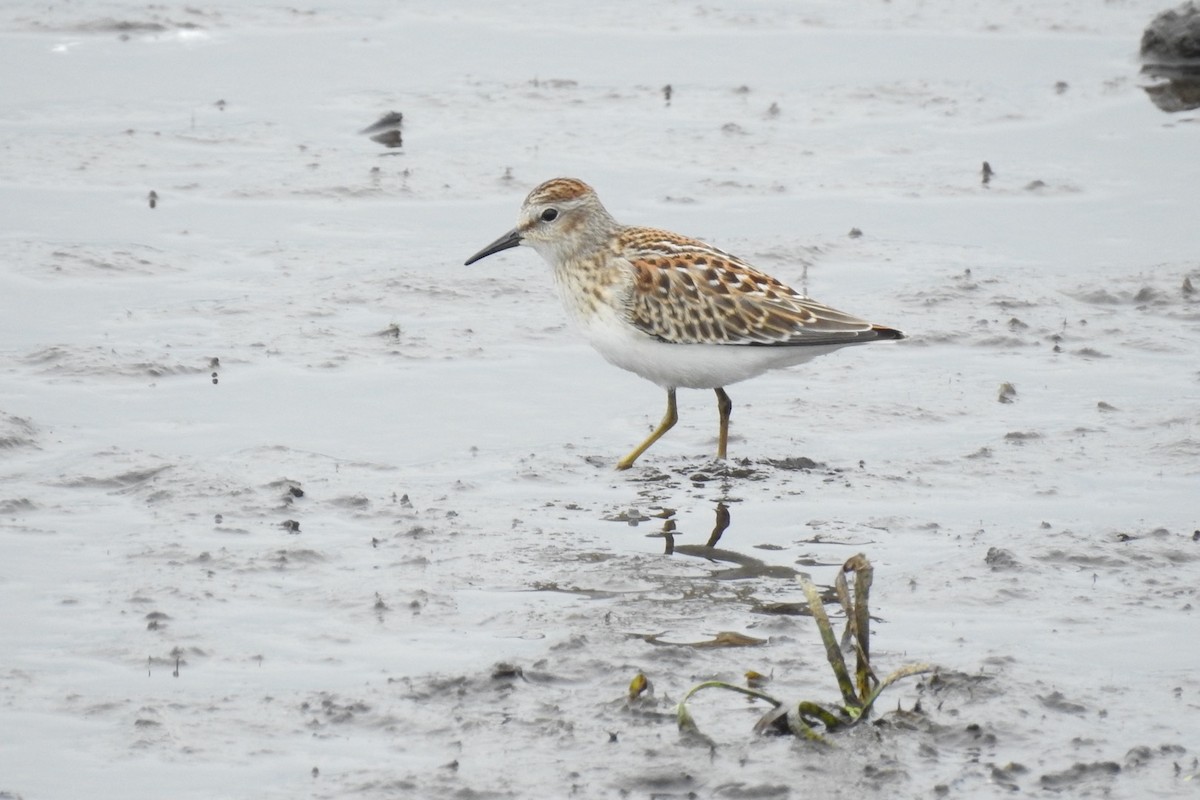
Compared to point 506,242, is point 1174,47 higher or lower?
higher

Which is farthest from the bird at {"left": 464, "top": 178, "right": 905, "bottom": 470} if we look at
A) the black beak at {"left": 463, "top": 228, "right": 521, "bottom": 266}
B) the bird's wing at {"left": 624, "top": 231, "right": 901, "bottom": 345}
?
the black beak at {"left": 463, "top": 228, "right": 521, "bottom": 266}

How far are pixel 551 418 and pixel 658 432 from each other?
2.36ft

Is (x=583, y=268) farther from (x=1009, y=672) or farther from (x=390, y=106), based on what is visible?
(x=390, y=106)

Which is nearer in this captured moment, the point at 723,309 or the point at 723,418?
the point at 723,309

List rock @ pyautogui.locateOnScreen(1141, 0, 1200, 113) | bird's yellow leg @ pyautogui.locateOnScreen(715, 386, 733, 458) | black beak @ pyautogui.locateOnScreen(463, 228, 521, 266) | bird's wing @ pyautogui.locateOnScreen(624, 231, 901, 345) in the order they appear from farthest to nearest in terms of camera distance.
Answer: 1. rock @ pyautogui.locateOnScreen(1141, 0, 1200, 113)
2. black beak @ pyautogui.locateOnScreen(463, 228, 521, 266)
3. bird's yellow leg @ pyautogui.locateOnScreen(715, 386, 733, 458)
4. bird's wing @ pyautogui.locateOnScreen(624, 231, 901, 345)

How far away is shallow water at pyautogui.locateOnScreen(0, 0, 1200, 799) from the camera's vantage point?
21.2ft

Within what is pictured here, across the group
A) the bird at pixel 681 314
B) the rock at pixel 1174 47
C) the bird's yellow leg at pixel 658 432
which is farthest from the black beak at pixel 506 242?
the rock at pixel 1174 47

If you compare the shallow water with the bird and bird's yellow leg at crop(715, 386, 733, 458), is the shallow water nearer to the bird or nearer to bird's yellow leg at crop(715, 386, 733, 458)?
bird's yellow leg at crop(715, 386, 733, 458)

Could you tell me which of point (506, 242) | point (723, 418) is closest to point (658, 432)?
point (723, 418)

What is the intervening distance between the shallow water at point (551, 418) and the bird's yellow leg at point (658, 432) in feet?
0.39

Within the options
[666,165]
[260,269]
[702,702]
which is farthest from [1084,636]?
[666,165]

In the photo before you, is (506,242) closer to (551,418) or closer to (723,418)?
(551,418)

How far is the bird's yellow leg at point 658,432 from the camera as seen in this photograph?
9.45 metres

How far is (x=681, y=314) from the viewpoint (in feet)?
31.4
